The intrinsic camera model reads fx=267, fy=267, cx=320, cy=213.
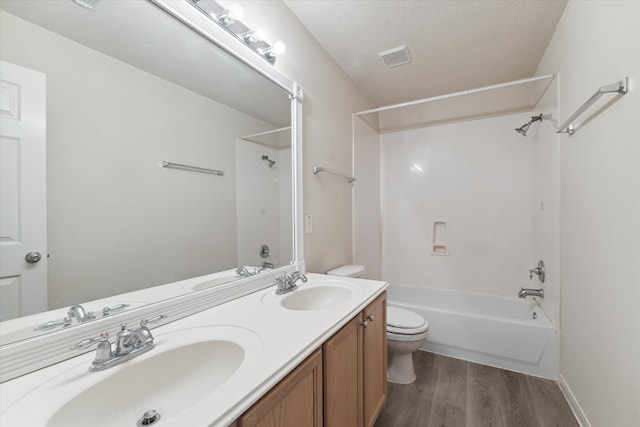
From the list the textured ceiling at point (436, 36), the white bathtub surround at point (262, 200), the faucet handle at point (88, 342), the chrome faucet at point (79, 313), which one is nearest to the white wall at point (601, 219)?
the textured ceiling at point (436, 36)

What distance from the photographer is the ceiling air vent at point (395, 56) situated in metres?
2.08

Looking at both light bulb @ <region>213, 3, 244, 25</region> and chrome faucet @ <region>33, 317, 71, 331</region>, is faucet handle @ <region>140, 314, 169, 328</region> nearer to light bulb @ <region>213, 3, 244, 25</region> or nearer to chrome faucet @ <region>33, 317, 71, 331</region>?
chrome faucet @ <region>33, 317, 71, 331</region>

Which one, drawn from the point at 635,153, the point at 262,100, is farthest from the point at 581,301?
the point at 262,100

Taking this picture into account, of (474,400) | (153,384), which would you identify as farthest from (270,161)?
(474,400)

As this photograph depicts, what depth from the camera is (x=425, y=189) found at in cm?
304

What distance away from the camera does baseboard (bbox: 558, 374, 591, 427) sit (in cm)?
146

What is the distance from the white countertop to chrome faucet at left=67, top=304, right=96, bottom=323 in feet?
0.32

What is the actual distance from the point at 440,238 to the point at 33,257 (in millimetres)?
3110

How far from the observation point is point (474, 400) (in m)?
1.72

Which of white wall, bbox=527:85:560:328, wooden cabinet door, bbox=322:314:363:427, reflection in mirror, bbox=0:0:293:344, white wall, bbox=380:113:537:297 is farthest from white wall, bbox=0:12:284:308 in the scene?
white wall, bbox=380:113:537:297

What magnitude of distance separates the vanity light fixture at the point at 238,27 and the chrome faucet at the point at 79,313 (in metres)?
1.19

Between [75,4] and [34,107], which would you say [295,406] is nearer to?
[34,107]

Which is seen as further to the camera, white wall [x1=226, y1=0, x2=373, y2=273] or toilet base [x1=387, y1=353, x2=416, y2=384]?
toilet base [x1=387, y1=353, x2=416, y2=384]

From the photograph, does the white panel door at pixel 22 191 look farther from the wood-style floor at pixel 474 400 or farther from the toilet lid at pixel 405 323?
the toilet lid at pixel 405 323
